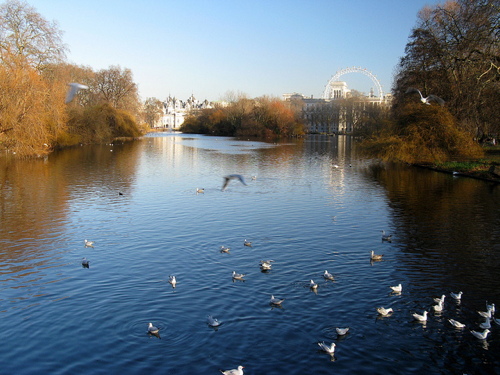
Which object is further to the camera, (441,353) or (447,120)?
(447,120)

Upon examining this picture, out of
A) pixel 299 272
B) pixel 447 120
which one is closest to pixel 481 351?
pixel 299 272

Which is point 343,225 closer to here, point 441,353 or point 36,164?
point 441,353

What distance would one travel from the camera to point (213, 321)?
355 inches

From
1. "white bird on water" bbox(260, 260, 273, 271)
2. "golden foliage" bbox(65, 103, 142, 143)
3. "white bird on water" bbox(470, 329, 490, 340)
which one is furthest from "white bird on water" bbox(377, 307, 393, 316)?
"golden foliage" bbox(65, 103, 142, 143)

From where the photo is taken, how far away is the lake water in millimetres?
8039

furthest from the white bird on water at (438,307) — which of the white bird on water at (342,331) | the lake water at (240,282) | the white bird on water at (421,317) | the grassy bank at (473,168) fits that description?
the grassy bank at (473,168)

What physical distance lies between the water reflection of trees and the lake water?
0.08 m

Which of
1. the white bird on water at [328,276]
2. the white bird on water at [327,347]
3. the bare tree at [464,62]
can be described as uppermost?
the bare tree at [464,62]

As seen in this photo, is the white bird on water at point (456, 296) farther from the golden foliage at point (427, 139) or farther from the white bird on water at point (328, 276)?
the golden foliage at point (427, 139)

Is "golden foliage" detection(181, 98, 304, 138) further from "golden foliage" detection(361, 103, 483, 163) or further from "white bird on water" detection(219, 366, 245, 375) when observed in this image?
"white bird on water" detection(219, 366, 245, 375)

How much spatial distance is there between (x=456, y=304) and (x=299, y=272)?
3793 mm

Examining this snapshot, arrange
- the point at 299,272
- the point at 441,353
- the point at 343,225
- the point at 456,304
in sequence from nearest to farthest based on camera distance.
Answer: the point at 441,353
the point at 456,304
the point at 299,272
the point at 343,225

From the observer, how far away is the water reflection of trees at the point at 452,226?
12398mm

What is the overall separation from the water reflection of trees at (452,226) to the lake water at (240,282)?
0.08m
